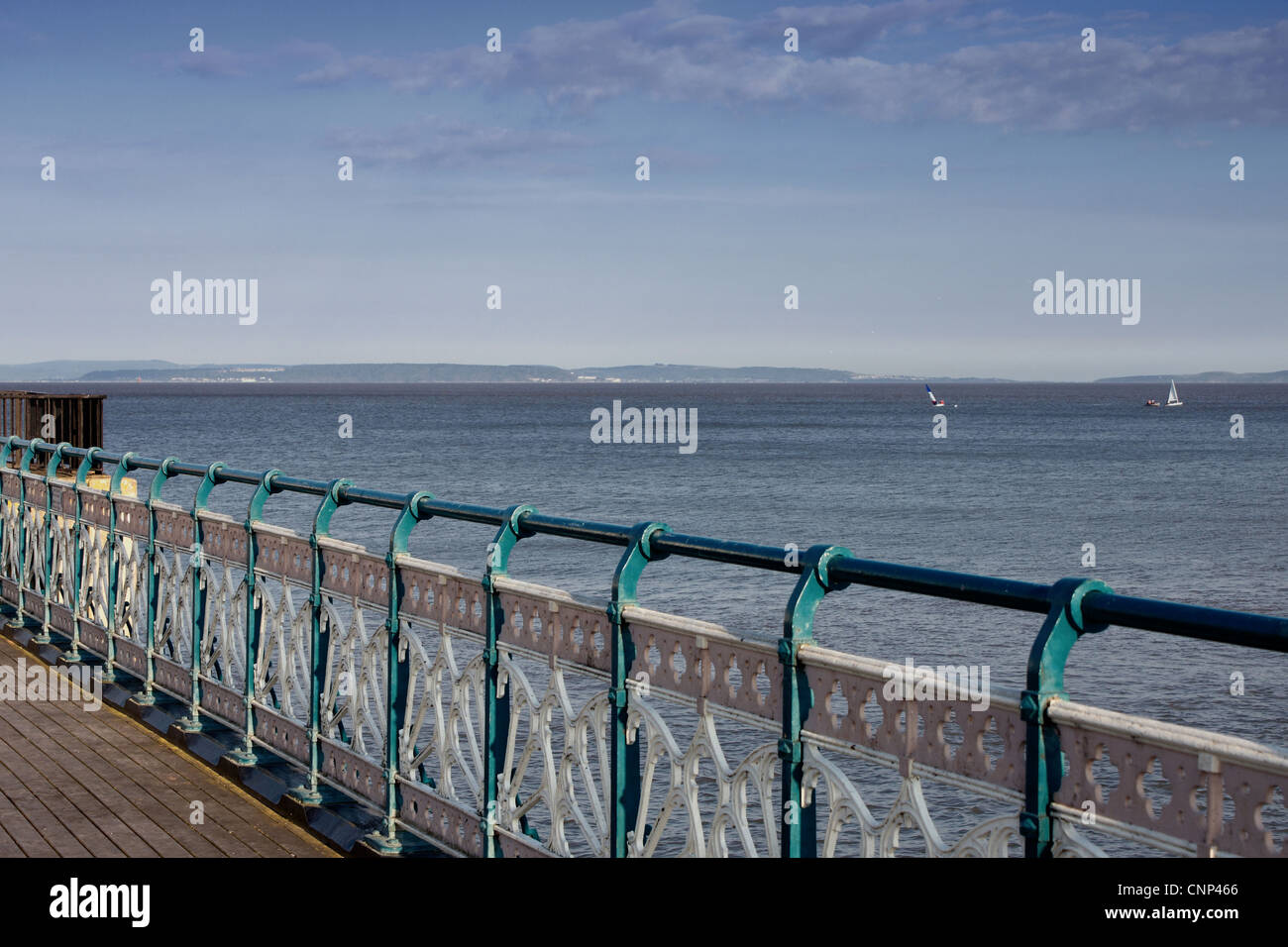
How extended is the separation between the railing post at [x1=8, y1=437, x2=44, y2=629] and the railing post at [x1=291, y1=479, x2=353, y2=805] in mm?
5604

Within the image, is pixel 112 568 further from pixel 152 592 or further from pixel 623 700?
pixel 623 700

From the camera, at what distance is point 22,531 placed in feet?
36.6

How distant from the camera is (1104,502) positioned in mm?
53969

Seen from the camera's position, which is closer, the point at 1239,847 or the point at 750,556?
the point at 1239,847

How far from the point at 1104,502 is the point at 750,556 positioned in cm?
5303

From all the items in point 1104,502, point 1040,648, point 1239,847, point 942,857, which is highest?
point 1040,648

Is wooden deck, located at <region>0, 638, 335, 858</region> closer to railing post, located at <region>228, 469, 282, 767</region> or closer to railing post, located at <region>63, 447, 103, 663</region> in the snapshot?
railing post, located at <region>228, 469, 282, 767</region>

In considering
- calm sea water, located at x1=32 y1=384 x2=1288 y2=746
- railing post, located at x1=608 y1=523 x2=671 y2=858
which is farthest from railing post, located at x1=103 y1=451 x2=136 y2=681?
calm sea water, located at x1=32 y1=384 x2=1288 y2=746

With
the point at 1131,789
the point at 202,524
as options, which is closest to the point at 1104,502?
the point at 202,524

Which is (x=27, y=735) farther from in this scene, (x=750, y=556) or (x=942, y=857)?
(x=942, y=857)

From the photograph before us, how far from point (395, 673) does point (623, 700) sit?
1.58 meters
